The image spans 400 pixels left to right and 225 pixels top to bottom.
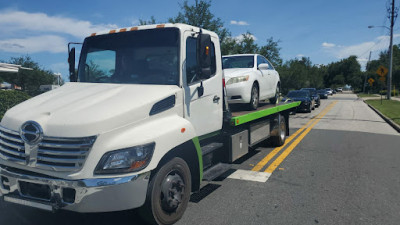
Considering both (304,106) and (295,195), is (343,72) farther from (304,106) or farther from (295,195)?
(295,195)

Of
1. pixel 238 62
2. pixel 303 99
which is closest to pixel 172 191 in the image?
pixel 238 62

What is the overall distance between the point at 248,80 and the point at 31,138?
4.62 m

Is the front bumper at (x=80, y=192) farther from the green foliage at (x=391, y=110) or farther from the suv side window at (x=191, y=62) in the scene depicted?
the green foliage at (x=391, y=110)

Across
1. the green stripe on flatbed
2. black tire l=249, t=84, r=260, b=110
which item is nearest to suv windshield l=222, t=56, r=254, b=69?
black tire l=249, t=84, r=260, b=110

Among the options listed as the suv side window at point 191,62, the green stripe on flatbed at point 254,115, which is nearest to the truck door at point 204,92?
the suv side window at point 191,62

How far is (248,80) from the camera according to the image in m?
6.68

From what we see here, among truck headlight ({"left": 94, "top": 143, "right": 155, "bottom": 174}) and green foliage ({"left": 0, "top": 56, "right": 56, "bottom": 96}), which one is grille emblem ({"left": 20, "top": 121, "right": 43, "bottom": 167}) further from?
green foliage ({"left": 0, "top": 56, "right": 56, "bottom": 96})

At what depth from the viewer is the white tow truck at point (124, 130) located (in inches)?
116

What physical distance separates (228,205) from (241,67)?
392 cm

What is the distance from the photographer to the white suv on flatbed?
6.48 m

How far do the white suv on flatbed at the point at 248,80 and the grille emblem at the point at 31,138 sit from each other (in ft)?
13.6

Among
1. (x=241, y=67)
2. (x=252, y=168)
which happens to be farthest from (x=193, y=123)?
(x=241, y=67)

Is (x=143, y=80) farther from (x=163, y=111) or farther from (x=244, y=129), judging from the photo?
(x=244, y=129)

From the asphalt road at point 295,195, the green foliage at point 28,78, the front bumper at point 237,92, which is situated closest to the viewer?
the asphalt road at point 295,195
